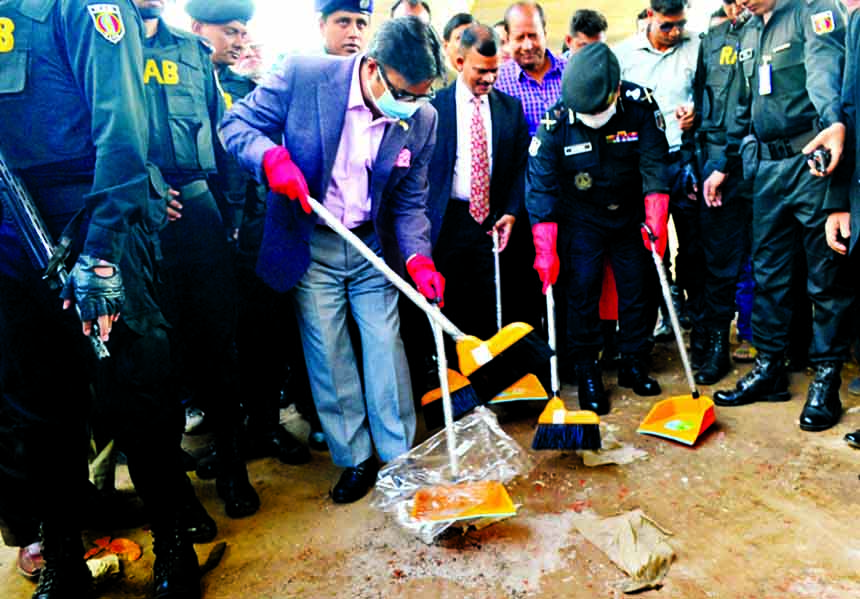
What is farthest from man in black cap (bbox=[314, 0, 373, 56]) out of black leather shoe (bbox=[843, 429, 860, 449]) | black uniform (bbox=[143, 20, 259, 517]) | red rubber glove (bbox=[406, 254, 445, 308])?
black leather shoe (bbox=[843, 429, 860, 449])

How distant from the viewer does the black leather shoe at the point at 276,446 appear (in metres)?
2.70

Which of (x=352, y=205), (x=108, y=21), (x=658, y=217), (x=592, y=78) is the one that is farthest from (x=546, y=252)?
(x=108, y=21)

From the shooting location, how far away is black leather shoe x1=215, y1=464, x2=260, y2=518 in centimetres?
227

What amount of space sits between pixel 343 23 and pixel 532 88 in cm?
111

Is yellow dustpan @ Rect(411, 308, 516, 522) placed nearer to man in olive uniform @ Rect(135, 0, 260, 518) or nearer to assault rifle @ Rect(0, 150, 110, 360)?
man in olive uniform @ Rect(135, 0, 260, 518)

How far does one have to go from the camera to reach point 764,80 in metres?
2.68

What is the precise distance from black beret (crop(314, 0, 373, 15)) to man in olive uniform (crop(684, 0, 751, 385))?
1672 mm

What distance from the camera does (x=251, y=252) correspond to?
9.28 ft

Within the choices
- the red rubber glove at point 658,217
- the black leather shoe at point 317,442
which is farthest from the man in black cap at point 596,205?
the black leather shoe at point 317,442

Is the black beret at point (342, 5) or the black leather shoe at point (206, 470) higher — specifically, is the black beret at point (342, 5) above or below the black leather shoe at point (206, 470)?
above

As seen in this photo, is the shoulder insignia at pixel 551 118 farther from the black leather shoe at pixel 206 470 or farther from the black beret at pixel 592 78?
the black leather shoe at pixel 206 470

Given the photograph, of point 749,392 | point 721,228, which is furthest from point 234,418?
point 721,228

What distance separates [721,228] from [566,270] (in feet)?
2.64

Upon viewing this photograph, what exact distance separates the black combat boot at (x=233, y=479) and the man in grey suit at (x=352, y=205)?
12.0 inches
